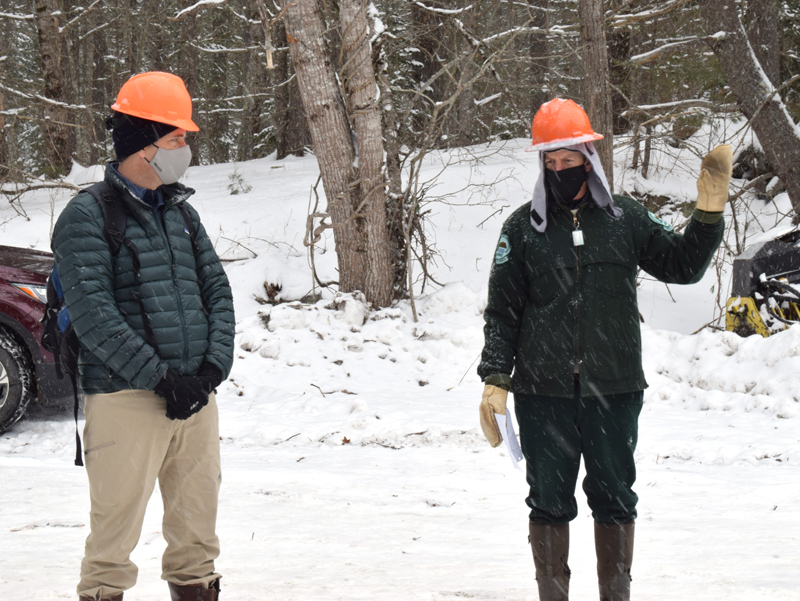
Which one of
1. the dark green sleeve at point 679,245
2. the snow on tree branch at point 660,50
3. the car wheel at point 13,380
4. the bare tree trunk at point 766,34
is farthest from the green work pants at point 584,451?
the bare tree trunk at point 766,34

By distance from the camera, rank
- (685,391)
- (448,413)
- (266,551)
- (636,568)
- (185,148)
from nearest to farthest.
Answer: (185,148)
(636,568)
(266,551)
(448,413)
(685,391)

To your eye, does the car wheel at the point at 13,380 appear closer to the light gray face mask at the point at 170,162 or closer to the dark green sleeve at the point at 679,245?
the light gray face mask at the point at 170,162

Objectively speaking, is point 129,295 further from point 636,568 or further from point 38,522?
point 636,568

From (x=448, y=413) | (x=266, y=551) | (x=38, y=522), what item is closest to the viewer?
(x=266, y=551)

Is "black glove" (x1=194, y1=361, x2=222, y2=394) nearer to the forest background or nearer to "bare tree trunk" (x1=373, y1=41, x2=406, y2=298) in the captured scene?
the forest background

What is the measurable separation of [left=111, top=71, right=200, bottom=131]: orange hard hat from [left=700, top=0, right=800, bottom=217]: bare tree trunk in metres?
8.63

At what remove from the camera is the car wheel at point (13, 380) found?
5559 mm

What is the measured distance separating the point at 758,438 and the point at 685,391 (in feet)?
4.04

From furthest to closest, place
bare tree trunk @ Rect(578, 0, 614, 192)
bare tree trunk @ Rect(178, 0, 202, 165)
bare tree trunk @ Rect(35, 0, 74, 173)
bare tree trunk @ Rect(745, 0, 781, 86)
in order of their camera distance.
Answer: bare tree trunk @ Rect(178, 0, 202, 165) → bare tree trunk @ Rect(35, 0, 74, 173) → bare tree trunk @ Rect(745, 0, 781, 86) → bare tree trunk @ Rect(578, 0, 614, 192)

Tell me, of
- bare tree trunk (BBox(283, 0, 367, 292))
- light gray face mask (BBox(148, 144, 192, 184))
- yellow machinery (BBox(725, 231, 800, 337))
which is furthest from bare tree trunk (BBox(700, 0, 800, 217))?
light gray face mask (BBox(148, 144, 192, 184))

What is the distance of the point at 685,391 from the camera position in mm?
6789

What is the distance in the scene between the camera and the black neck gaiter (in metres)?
2.79

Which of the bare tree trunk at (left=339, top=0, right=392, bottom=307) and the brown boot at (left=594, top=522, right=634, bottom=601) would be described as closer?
the brown boot at (left=594, top=522, right=634, bottom=601)

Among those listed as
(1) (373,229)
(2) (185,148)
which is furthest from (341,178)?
(2) (185,148)
